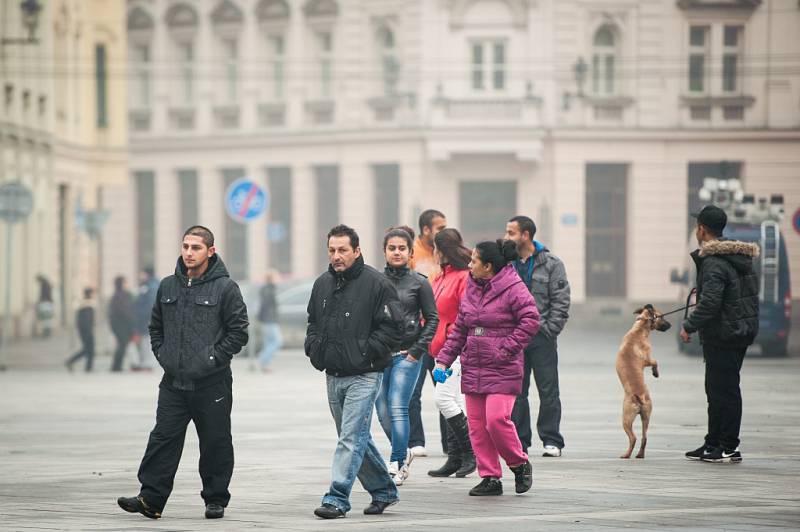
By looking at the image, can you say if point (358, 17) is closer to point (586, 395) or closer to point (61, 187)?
point (61, 187)

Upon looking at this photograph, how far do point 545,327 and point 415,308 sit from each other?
192 cm

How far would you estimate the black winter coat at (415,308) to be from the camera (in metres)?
12.4

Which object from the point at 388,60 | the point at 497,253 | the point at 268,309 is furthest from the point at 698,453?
the point at 388,60

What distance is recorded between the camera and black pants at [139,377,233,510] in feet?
34.9

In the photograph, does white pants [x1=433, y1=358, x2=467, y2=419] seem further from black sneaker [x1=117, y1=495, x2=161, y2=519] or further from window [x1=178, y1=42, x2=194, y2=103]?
window [x1=178, y1=42, x2=194, y2=103]

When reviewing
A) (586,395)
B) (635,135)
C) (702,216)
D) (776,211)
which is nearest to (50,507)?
(702,216)

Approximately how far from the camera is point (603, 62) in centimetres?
5028

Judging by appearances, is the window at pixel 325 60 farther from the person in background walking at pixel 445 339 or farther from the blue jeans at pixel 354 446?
the blue jeans at pixel 354 446

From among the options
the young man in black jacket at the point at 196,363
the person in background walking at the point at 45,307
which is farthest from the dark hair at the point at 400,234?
the person in background walking at the point at 45,307

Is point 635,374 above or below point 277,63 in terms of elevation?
below

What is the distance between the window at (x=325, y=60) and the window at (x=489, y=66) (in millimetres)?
4771

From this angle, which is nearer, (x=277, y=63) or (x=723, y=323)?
(x=723, y=323)

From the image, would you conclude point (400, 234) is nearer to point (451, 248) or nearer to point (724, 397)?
point (451, 248)

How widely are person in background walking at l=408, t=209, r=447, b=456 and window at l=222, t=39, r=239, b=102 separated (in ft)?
134
